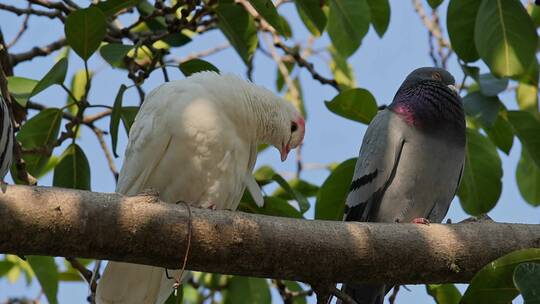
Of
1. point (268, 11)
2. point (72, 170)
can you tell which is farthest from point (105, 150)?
point (268, 11)

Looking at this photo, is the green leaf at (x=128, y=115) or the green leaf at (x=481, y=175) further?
the green leaf at (x=481, y=175)

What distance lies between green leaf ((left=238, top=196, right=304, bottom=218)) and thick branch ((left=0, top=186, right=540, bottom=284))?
1.61 metres

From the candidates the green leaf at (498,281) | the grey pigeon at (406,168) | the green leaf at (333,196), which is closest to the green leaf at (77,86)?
the green leaf at (333,196)

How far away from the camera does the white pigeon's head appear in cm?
548

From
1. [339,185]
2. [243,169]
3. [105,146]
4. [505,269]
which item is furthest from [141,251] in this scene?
[105,146]

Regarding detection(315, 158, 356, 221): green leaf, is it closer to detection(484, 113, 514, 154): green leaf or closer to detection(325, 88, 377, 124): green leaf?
detection(325, 88, 377, 124): green leaf

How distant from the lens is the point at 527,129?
18.6 feet

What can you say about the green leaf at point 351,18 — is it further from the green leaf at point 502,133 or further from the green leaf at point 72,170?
the green leaf at point 72,170

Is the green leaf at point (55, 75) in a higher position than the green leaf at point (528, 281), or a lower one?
higher

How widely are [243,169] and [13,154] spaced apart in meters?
1.37

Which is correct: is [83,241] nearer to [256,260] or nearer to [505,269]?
[256,260]

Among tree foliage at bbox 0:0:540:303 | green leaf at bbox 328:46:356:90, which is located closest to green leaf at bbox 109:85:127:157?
tree foliage at bbox 0:0:540:303

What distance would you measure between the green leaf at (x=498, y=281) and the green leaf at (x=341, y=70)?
421 cm

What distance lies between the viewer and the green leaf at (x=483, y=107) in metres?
5.40
